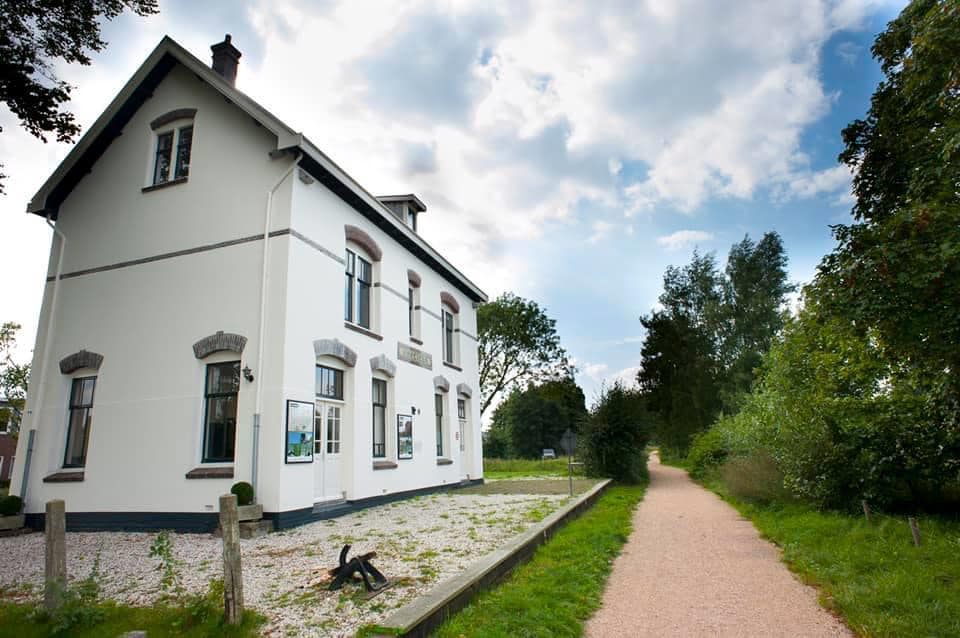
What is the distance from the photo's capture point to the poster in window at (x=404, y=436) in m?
13.6

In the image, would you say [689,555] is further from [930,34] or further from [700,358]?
[700,358]

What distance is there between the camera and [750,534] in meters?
9.02

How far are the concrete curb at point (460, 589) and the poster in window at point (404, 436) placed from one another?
240 inches

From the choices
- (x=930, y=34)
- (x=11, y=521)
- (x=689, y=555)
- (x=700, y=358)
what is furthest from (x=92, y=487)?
(x=700, y=358)

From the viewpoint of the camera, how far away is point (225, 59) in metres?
12.4

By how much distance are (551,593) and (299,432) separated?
588cm

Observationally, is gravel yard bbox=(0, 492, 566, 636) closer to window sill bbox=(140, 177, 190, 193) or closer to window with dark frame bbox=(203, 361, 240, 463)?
window with dark frame bbox=(203, 361, 240, 463)

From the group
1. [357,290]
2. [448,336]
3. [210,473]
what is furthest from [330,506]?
[448,336]

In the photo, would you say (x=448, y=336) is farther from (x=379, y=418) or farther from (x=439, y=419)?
(x=379, y=418)

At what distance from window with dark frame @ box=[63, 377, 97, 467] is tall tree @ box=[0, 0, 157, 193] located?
5.12 metres

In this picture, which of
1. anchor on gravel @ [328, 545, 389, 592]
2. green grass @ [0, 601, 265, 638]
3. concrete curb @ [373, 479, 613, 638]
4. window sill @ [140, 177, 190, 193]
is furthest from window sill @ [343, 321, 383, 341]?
green grass @ [0, 601, 265, 638]

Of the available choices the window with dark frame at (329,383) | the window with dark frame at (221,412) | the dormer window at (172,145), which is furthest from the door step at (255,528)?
the dormer window at (172,145)

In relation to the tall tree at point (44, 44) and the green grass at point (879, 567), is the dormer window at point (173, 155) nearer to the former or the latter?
the tall tree at point (44, 44)

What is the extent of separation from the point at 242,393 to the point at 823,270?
9.13m
